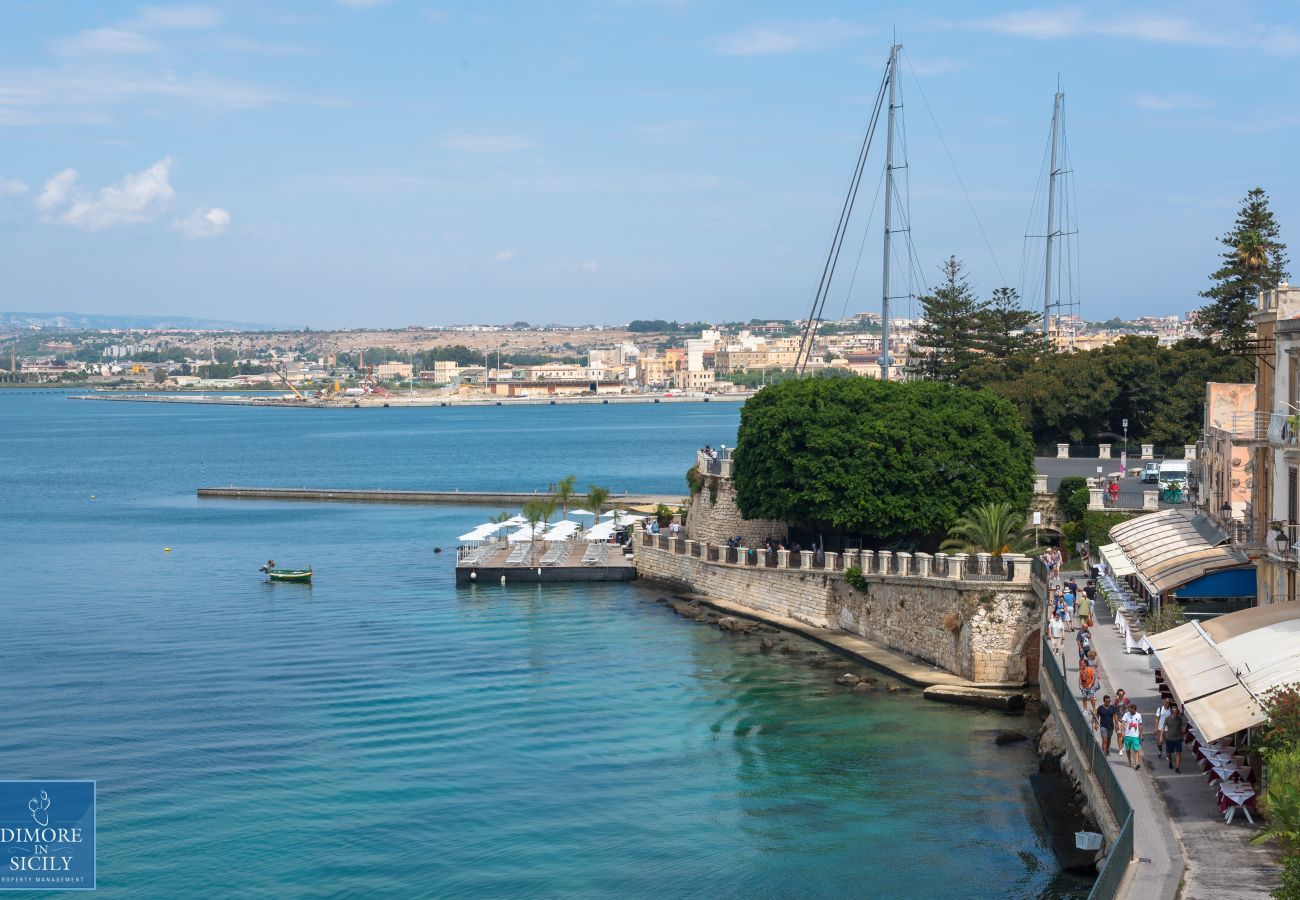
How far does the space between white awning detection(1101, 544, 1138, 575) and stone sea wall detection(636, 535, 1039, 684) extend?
1.71 meters

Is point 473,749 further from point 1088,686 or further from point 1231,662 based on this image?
point 1231,662

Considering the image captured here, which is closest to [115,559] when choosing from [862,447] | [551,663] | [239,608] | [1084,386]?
[239,608]

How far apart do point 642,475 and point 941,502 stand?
64418 millimetres

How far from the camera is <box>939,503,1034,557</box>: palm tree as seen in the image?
34.5m

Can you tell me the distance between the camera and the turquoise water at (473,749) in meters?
21.7

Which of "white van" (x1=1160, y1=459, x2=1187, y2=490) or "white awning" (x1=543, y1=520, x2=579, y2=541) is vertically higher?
"white van" (x1=1160, y1=459, x2=1187, y2=490)

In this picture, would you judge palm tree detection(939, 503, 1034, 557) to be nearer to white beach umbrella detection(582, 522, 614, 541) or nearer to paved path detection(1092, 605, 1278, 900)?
paved path detection(1092, 605, 1278, 900)

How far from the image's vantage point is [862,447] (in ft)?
129

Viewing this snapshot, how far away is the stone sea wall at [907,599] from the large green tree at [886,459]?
5.91 ft

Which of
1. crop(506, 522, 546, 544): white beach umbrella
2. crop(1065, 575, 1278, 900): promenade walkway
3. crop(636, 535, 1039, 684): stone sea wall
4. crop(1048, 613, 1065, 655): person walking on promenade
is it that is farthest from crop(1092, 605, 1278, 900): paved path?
crop(506, 522, 546, 544): white beach umbrella

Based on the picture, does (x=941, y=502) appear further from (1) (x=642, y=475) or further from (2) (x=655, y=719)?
(1) (x=642, y=475)

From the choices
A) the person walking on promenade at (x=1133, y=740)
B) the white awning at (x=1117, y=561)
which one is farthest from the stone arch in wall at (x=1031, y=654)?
the person walking on promenade at (x=1133, y=740)

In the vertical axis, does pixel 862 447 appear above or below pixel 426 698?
above

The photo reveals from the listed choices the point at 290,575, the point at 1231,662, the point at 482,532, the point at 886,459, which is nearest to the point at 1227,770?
the point at 1231,662
